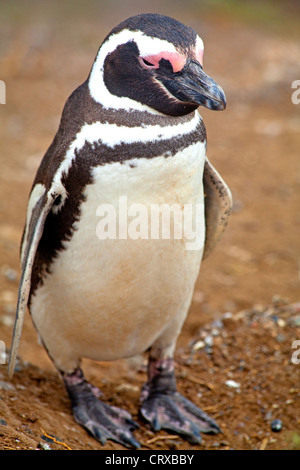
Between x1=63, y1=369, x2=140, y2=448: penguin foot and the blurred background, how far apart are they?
2.39 feet

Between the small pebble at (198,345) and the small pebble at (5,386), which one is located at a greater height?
the small pebble at (5,386)

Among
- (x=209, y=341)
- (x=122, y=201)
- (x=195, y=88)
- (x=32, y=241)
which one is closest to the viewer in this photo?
(x=195, y=88)

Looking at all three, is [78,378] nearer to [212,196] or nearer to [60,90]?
[212,196]

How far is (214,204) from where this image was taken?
2.83 meters

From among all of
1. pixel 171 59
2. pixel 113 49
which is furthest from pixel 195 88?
pixel 113 49

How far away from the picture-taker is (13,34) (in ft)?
33.4

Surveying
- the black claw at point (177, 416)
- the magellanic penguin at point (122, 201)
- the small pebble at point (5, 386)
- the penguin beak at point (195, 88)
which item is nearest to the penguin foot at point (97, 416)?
the magellanic penguin at point (122, 201)

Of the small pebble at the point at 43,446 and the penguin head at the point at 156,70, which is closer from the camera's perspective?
the penguin head at the point at 156,70

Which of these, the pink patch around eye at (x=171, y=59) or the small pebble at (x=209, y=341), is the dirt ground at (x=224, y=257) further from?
the pink patch around eye at (x=171, y=59)

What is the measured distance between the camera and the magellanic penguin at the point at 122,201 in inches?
88.4

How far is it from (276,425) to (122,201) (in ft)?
4.57

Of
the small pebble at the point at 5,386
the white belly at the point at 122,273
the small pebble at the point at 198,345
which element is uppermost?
the white belly at the point at 122,273

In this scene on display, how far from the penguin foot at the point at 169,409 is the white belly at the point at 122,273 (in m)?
0.26

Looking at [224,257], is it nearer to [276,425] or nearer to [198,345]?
[198,345]
